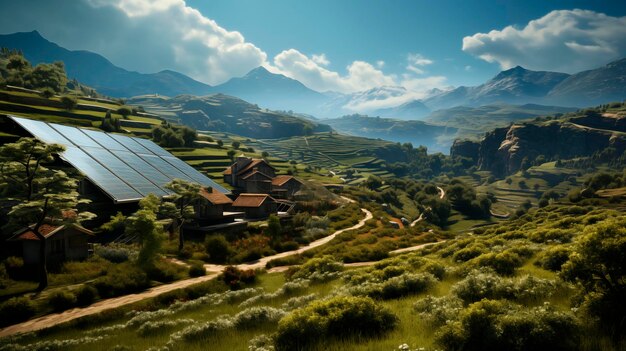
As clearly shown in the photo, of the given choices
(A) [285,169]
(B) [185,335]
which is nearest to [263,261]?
(B) [185,335]

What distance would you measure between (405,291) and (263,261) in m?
25.7

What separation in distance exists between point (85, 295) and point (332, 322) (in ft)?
70.4

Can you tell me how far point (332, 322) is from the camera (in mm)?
9391

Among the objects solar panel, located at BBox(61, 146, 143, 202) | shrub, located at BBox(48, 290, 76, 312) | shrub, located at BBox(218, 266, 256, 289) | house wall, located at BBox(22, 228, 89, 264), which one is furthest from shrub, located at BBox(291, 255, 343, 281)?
solar panel, located at BBox(61, 146, 143, 202)

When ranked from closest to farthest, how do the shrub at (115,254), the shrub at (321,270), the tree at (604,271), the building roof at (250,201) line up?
1. the tree at (604,271)
2. the shrub at (321,270)
3. the shrub at (115,254)
4. the building roof at (250,201)

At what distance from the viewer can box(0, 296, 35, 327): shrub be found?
19188 millimetres

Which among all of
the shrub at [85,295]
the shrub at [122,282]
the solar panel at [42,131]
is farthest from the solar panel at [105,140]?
the shrub at [85,295]

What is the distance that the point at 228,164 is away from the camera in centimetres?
10375

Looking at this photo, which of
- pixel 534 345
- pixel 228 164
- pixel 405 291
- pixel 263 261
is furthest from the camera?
pixel 228 164

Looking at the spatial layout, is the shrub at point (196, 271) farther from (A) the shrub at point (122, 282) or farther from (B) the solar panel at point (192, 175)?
(B) the solar panel at point (192, 175)

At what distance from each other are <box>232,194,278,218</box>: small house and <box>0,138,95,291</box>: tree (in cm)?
3913

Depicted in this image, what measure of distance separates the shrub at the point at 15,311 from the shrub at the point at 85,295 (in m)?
2.46

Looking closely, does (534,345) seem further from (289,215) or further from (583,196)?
(583,196)

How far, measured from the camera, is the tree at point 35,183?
22.6m
